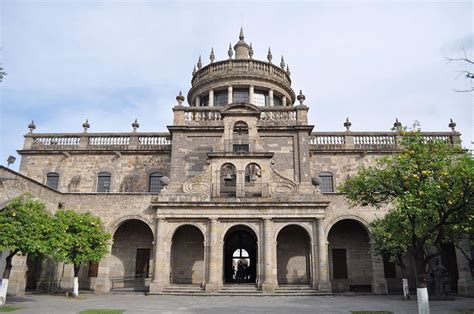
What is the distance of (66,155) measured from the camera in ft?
101

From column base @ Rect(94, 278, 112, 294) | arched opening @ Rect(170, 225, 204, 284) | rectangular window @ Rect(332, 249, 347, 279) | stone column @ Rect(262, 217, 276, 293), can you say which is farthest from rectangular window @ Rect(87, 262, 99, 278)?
rectangular window @ Rect(332, 249, 347, 279)

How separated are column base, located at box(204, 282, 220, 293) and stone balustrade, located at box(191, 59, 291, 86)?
59.3 ft

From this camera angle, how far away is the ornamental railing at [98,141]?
101 feet

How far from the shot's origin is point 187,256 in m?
26.5

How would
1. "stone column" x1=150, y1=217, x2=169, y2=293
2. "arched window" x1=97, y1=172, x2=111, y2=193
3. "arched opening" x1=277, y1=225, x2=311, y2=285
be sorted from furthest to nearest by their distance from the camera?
"arched window" x1=97, y1=172, x2=111, y2=193
"arched opening" x1=277, y1=225, x2=311, y2=285
"stone column" x1=150, y1=217, x2=169, y2=293

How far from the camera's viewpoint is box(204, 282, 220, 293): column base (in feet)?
73.7

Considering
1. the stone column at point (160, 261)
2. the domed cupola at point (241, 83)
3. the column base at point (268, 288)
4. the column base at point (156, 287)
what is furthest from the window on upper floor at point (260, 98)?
the column base at point (156, 287)

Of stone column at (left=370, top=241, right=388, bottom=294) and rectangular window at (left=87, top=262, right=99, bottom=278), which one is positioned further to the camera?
rectangular window at (left=87, top=262, right=99, bottom=278)

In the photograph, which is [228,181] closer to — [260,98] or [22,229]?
[260,98]

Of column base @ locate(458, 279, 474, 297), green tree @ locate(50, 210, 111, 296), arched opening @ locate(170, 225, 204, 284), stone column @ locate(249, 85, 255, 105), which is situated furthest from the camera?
stone column @ locate(249, 85, 255, 105)

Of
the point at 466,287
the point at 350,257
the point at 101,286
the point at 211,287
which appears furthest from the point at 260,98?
the point at 466,287

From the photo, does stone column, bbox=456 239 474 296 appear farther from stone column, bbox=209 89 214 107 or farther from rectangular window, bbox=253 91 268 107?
stone column, bbox=209 89 214 107

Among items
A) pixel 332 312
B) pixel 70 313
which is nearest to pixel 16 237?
pixel 70 313

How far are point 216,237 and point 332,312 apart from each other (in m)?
9.69
